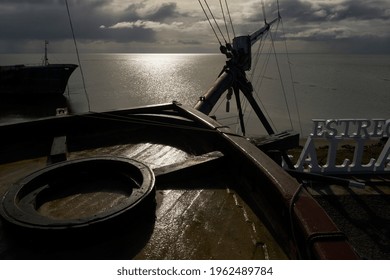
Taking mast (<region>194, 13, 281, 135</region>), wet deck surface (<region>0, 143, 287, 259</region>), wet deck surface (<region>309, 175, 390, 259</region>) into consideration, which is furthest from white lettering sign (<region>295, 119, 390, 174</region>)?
wet deck surface (<region>0, 143, 287, 259</region>)

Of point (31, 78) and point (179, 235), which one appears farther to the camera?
point (31, 78)

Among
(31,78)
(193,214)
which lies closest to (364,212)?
(193,214)

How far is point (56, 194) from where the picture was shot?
176 inches

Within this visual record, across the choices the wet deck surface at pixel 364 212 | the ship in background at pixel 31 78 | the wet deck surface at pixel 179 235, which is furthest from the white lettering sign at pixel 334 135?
the ship in background at pixel 31 78

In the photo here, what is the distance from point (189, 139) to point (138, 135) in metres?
1.37

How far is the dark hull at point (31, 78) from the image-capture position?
59438 millimetres

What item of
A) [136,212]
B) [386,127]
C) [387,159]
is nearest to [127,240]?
[136,212]

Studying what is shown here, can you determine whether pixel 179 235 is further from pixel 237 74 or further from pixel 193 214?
pixel 237 74

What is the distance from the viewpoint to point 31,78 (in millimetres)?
61438

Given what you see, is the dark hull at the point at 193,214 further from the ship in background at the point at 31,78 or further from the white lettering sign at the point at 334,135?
the ship in background at the point at 31,78

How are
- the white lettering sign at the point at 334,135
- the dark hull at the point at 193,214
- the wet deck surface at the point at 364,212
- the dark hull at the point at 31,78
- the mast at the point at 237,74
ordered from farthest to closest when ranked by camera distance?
the dark hull at the point at 31,78 → the mast at the point at 237,74 → the white lettering sign at the point at 334,135 → the wet deck surface at the point at 364,212 → the dark hull at the point at 193,214

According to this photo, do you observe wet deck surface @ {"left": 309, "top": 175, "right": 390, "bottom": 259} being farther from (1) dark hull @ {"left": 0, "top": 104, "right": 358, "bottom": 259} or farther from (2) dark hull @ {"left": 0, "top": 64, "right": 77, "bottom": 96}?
(2) dark hull @ {"left": 0, "top": 64, "right": 77, "bottom": 96}

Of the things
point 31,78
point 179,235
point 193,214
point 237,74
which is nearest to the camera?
point 179,235

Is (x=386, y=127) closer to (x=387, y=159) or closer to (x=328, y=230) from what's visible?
(x=387, y=159)
